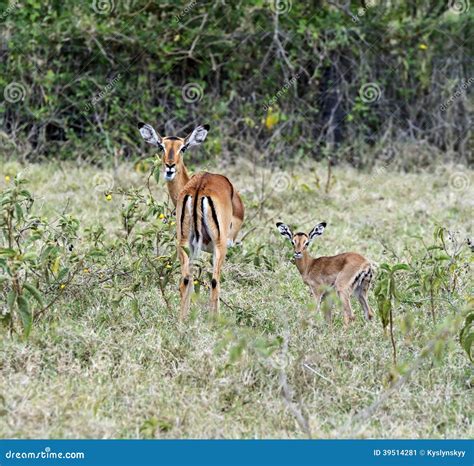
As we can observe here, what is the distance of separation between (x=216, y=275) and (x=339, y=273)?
0.86 m

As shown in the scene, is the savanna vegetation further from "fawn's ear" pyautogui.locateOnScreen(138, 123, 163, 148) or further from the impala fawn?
"fawn's ear" pyautogui.locateOnScreen(138, 123, 163, 148)

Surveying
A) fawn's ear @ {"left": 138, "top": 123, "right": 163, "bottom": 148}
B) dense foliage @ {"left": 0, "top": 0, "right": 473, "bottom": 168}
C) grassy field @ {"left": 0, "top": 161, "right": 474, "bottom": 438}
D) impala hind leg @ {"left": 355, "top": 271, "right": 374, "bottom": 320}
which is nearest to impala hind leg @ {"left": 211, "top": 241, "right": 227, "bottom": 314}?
grassy field @ {"left": 0, "top": 161, "right": 474, "bottom": 438}

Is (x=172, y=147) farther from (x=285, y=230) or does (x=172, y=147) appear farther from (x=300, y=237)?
(x=300, y=237)

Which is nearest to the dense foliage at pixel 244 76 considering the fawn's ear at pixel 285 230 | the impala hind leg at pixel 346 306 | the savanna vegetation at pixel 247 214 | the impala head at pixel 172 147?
the savanna vegetation at pixel 247 214

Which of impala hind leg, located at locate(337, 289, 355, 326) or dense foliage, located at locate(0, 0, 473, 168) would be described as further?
dense foliage, located at locate(0, 0, 473, 168)

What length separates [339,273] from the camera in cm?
605

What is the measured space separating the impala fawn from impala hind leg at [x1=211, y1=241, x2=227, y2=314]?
613mm

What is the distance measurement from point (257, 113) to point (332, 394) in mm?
7426

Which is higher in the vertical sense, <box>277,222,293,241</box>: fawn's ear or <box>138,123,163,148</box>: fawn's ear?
<box>138,123,163,148</box>: fawn's ear

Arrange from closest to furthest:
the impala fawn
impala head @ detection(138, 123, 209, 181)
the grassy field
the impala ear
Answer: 1. the grassy field
2. the impala fawn
3. impala head @ detection(138, 123, 209, 181)
4. the impala ear

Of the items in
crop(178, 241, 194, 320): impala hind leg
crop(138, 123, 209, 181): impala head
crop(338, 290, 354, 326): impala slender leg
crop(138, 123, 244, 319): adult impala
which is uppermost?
crop(138, 123, 209, 181): impala head

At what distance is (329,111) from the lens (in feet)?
40.0

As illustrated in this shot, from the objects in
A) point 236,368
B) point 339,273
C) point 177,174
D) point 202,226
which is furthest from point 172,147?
point 236,368

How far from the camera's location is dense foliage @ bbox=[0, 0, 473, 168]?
11156 mm
